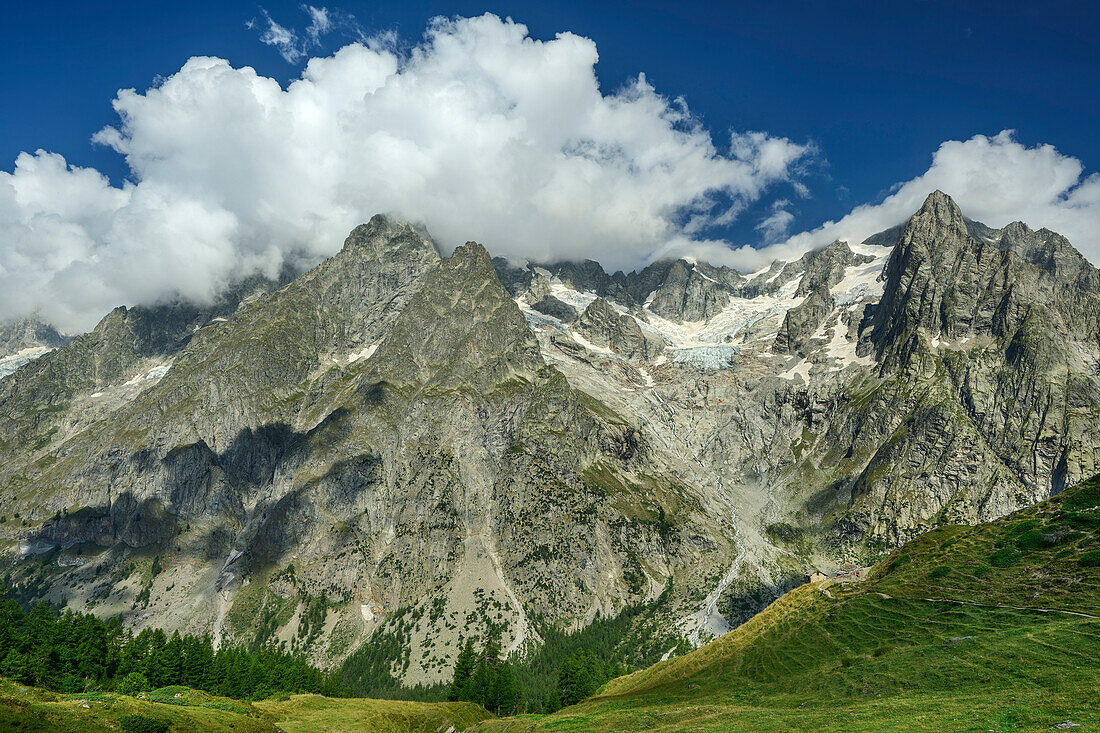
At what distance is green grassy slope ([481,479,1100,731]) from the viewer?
1179 inches

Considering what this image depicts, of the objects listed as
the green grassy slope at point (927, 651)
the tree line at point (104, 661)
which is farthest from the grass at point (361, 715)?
the tree line at point (104, 661)

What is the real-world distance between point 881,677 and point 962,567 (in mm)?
20931

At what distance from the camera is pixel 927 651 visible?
4025 centimetres

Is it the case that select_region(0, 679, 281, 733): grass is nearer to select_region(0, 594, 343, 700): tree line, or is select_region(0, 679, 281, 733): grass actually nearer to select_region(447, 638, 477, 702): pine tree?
select_region(0, 594, 343, 700): tree line

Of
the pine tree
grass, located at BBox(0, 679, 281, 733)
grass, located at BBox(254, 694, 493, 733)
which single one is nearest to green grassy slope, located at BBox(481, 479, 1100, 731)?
grass, located at BBox(254, 694, 493, 733)

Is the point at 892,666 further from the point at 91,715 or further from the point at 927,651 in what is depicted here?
the point at 91,715

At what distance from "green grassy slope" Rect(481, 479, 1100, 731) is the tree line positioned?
53.4 meters

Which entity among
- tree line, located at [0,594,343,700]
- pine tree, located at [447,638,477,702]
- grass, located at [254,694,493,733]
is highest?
tree line, located at [0,594,343,700]

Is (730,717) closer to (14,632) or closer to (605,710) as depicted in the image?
(605,710)

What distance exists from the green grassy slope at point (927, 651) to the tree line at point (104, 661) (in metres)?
53.4

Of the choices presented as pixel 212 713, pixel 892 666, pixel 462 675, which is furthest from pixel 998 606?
pixel 462 675

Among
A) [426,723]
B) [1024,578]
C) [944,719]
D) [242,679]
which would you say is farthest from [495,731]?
[242,679]

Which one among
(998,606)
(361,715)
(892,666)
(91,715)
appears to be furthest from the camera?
(361,715)

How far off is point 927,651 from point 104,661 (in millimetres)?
106835
